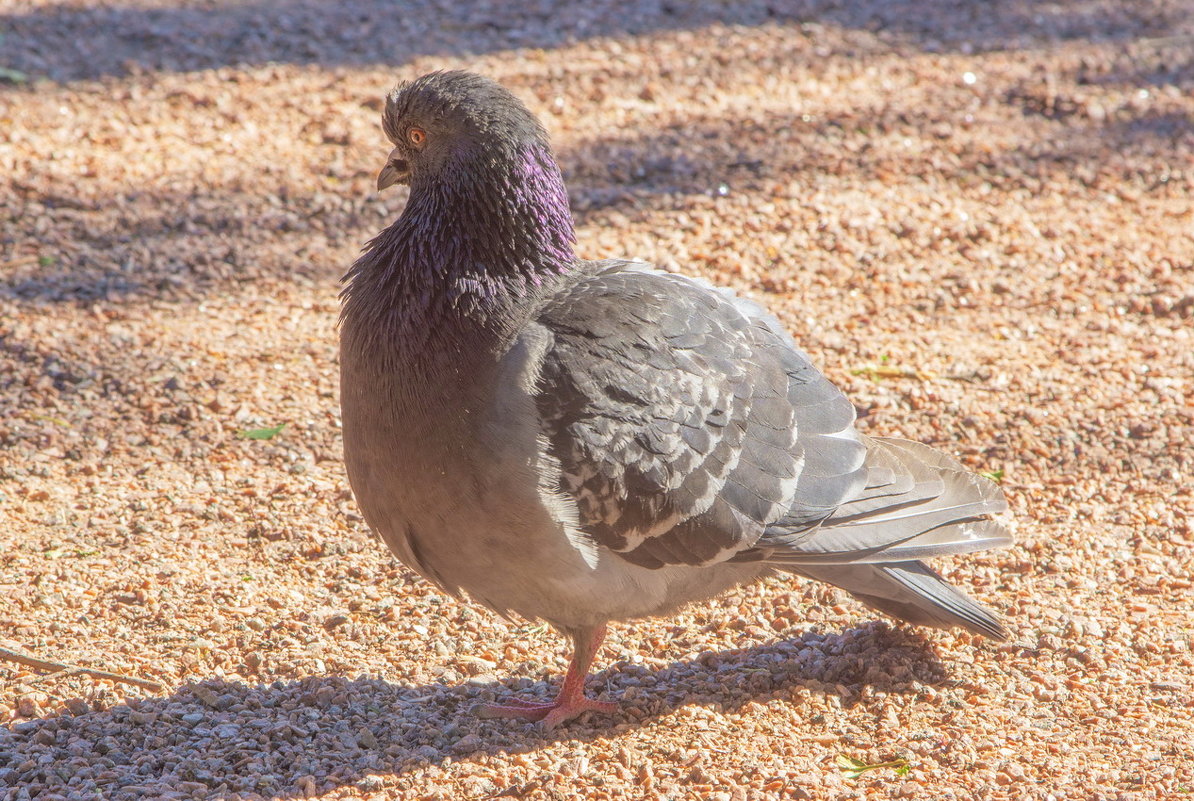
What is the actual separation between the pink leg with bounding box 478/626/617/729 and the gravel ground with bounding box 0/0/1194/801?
59 millimetres

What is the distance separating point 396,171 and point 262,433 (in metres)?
1.88

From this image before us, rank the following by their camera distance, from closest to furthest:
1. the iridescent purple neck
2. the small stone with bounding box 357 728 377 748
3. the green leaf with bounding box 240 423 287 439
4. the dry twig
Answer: the iridescent purple neck
the small stone with bounding box 357 728 377 748
the dry twig
the green leaf with bounding box 240 423 287 439

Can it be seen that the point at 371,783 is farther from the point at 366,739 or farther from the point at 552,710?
the point at 552,710

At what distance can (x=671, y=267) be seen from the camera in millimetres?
6781

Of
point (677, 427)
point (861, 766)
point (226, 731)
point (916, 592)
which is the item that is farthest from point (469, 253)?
point (861, 766)

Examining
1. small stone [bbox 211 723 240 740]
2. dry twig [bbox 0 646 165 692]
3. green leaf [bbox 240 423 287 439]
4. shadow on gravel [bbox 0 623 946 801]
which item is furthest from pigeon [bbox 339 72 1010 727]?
green leaf [bbox 240 423 287 439]

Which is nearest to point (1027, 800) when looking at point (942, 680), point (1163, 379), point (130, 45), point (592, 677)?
point (942, 680)

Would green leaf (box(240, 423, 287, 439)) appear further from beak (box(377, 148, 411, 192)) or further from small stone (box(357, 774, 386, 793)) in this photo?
small stone (box(357, 774, 386, 793))

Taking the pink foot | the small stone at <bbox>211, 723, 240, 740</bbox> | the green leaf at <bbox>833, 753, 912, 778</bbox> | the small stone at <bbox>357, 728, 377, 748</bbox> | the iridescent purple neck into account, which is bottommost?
the small stone at <bbox>211, 723, 240, 740</bbox>

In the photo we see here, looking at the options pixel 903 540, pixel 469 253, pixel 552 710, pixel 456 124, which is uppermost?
pixel 456 124

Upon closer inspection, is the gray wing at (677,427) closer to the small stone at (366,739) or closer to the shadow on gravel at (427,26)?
the small stone at (366,739)

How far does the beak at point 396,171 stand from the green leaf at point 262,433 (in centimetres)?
177

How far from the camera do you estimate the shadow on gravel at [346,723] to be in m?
3.55

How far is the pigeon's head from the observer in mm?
3713
